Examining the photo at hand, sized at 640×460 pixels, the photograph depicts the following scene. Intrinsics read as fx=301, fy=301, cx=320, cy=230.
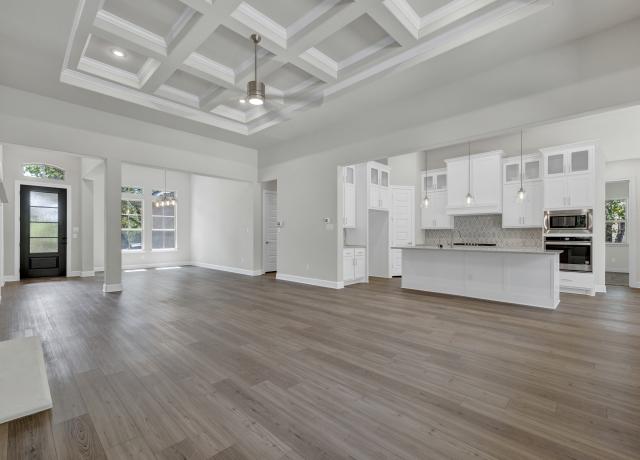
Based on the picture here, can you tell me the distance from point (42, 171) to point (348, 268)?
26.6ft

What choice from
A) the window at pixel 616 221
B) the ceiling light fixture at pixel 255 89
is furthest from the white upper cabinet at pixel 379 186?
the window at pixel 616 221

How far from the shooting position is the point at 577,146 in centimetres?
577

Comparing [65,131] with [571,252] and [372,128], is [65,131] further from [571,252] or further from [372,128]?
[571,252]

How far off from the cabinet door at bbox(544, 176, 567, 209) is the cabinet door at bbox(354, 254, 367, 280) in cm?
395

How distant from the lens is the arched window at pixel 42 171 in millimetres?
7398

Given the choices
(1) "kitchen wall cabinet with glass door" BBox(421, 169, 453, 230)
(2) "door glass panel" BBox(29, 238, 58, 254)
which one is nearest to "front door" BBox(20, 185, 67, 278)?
(2) "door glass panel" BBox(29, 238, 58, 254)

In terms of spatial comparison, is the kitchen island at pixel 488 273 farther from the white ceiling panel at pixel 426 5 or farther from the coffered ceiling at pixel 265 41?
the white ceiling panel at pixel 426 5

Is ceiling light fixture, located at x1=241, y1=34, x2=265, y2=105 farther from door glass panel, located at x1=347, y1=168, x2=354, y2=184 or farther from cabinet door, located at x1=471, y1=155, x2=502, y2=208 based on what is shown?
cabinet door, located at x1=471, y1=155, x2=502, y2=208

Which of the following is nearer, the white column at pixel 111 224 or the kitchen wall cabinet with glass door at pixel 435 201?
the white column at pixel 111 224

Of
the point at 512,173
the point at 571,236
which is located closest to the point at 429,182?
the point at 512,173

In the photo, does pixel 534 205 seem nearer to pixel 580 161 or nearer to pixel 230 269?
pixel 580 161

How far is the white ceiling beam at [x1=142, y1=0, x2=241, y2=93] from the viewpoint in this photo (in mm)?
3113

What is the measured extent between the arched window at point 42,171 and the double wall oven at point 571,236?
11669mm

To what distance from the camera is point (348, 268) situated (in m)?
6.72
